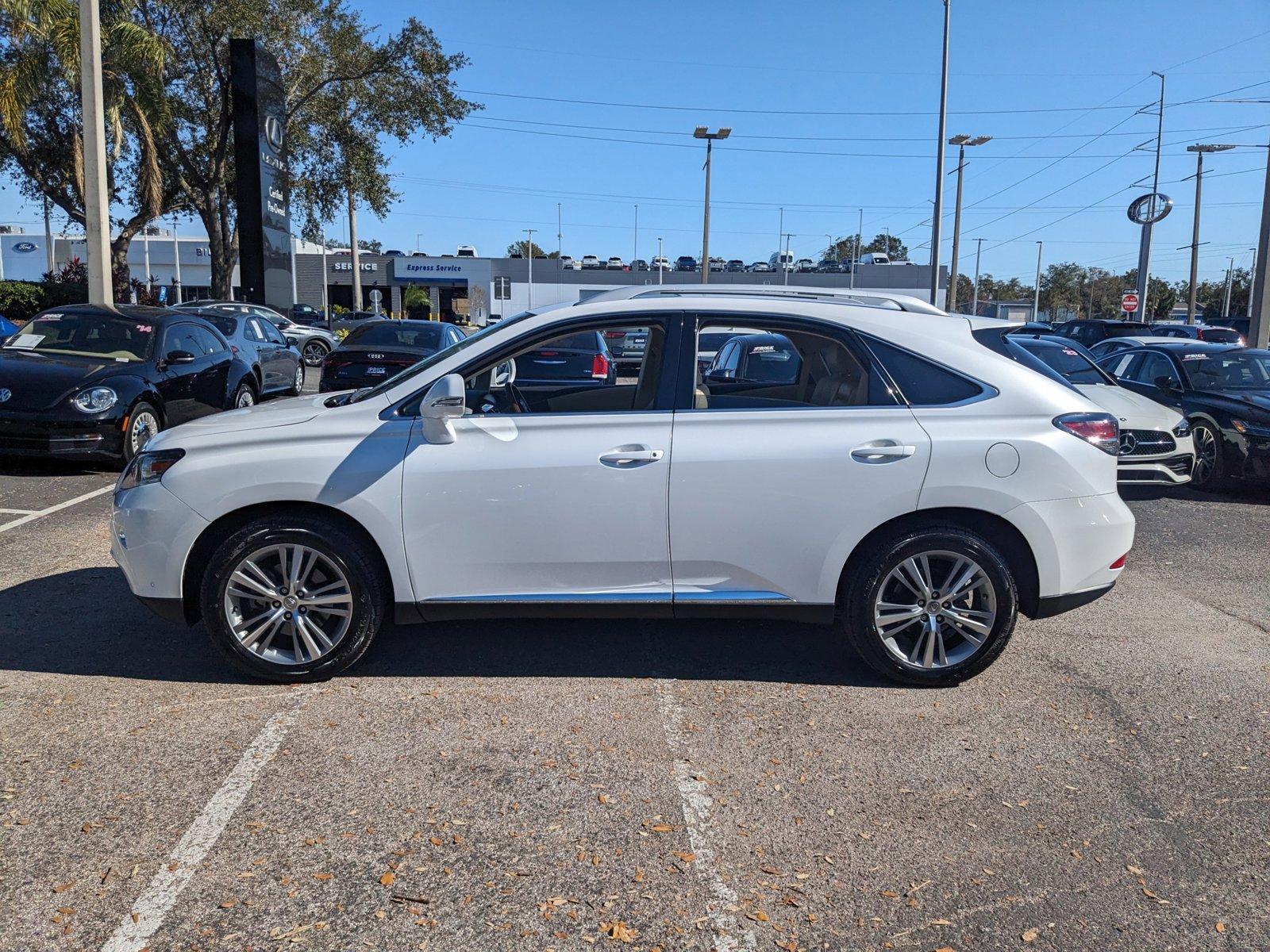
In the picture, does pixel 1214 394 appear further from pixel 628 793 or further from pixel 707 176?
pixel 707 176

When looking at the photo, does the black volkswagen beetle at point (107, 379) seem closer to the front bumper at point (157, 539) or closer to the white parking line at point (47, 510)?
the white parking line at point (47, 510)

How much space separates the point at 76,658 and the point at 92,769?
135 cm

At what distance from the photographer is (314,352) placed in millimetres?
27891

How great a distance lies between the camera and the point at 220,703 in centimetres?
444

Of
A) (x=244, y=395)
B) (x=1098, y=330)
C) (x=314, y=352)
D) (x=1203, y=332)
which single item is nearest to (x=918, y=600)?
(x=244, y=395)

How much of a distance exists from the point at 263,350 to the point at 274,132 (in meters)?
14.3

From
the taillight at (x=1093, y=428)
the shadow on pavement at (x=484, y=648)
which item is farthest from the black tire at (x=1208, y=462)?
the shadow on pavement at (x=484, y=648)

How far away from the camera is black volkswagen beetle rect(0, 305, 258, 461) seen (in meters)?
9.15

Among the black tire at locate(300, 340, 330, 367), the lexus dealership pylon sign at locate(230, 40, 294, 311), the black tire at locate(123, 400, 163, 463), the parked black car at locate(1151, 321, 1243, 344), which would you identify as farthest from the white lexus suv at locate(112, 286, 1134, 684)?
the black tire at locate(300, 340, 330, 367)

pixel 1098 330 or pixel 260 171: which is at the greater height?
pixel 260 171

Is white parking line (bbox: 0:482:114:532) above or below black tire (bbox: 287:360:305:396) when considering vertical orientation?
below

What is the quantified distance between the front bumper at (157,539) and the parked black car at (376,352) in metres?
8.80

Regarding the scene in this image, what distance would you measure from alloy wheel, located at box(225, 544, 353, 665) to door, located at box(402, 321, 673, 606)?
0.38 m

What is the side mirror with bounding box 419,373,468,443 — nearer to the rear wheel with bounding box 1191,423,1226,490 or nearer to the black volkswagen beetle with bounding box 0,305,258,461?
the black volkswagen beetle with bounding box 0,305,258,461
